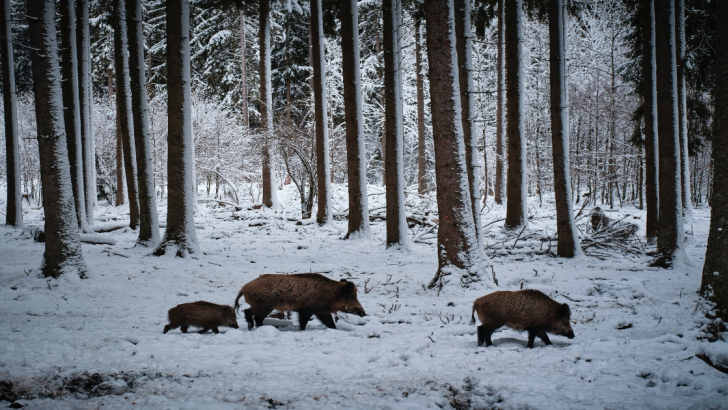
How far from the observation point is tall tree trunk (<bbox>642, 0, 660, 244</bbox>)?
9.70 meters

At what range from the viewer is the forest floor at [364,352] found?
9.24 ft

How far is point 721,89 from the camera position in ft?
14.1

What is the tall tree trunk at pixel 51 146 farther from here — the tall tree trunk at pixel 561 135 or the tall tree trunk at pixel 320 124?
the tall tree trunk at pixel 561 135

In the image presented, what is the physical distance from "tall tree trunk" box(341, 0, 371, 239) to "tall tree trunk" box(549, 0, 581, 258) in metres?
5.34

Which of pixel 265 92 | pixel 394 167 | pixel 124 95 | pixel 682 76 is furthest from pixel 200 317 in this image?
pixel 265 92

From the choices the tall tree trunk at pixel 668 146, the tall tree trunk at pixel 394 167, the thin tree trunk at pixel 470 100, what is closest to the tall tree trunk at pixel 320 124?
the tall tree trunk at pixel 394 167

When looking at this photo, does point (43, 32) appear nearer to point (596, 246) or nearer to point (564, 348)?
point (564, 348)

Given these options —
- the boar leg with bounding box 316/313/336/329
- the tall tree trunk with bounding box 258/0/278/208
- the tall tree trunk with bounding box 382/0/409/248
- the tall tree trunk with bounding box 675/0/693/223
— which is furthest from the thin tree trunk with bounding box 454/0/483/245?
the tall tree trunk with bounding box 258/0/278/208

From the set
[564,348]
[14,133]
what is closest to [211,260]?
[564,348]

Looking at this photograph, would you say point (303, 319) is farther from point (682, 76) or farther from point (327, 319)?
point (682, 76)

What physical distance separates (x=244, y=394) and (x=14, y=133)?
16342 mm

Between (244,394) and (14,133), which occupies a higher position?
(14,133)

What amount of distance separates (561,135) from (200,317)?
28.9ft

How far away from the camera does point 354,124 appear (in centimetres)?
1215
